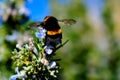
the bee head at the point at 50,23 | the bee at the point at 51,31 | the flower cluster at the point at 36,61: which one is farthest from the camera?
the bee head at the point at 50,23

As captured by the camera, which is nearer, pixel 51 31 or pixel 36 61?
pixel 36 61

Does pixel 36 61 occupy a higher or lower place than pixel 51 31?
lower

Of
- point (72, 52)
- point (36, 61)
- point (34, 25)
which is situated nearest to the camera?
point (36, 61)

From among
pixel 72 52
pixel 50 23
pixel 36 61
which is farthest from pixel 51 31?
pixel 72 52

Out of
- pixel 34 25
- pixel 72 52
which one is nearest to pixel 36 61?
pixel 34 25

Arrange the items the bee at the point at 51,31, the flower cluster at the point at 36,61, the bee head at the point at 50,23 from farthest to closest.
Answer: the bee head at the point at 50,23
the bee at the point at 51,31
the flower cluster at the point at 36,61

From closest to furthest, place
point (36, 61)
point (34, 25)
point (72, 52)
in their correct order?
Result: point (36, 61), point (34, 25), point (72, 52)

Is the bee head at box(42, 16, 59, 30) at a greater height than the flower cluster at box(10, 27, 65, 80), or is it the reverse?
the bee head at box(42, 16, 59, 30)

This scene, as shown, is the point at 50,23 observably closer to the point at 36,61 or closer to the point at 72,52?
the point at 36,61
